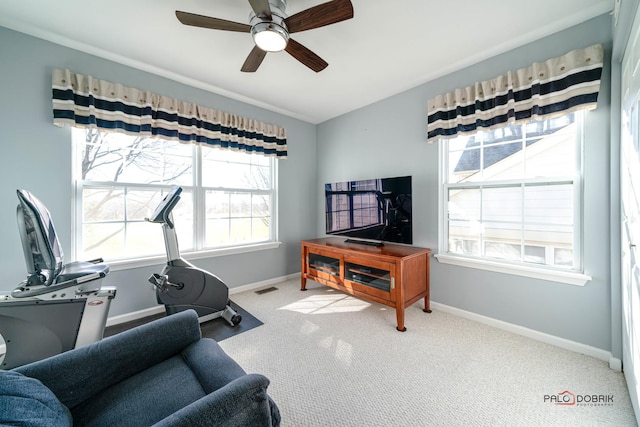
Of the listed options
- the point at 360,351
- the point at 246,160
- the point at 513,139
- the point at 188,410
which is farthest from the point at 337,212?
the point at 188,410

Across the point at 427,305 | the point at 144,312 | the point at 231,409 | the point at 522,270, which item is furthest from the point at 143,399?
the point at 522,270

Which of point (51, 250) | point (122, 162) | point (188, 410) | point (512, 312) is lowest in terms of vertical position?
point (512, 312)

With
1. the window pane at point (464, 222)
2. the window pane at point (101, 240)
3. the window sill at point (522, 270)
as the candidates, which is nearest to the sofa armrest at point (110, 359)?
the window pane at point (101, 240)

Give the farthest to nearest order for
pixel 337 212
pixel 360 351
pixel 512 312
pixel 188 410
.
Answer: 1. pixel 337 212
2. pixel 512 312
3. pixel 360 351
4. pixel 188 410

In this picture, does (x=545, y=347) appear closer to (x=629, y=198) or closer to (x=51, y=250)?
(x=629, y=198)

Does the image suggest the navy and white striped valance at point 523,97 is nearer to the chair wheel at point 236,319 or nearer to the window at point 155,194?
the window at point 155,194

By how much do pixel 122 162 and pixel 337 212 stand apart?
2482 mm

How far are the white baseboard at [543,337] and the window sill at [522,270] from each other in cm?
47

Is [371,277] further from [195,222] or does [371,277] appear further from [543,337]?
[195,222]

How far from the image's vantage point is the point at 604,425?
4.22ft

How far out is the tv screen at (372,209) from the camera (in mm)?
2666

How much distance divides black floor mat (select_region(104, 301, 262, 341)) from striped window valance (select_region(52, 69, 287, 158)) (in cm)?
190

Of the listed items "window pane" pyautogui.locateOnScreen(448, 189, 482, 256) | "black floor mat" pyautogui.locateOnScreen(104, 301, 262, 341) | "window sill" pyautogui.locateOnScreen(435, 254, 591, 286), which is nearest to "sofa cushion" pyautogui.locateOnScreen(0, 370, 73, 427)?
"black floor mat" pyautogui.locateOnScreen(104, 301, 262, 341)

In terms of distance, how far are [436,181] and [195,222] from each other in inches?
112
